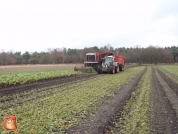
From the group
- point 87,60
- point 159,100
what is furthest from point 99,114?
point 87,60

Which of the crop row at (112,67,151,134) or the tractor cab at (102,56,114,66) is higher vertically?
the tractor cab at (102,56,114,66)

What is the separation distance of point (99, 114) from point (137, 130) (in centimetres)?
232

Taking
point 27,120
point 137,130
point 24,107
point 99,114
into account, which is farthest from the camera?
point 24,107

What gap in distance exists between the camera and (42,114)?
859 cm

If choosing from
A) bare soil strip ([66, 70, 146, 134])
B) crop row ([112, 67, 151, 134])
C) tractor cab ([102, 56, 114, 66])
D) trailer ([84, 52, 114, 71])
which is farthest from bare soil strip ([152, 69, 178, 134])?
trailer ([84, 52, 114, 71])

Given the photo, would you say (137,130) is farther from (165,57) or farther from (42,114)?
(165,57)

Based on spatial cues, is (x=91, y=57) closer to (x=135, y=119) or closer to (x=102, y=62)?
(x=102, y=62)

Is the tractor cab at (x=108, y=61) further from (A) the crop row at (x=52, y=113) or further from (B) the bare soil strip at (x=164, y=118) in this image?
(A) the crop row at (x=52, y=113)

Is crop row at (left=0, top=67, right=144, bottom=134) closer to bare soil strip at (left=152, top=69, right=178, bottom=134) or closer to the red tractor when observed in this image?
bare soil strip at (left=152, top=69, right=178, bottom=134)

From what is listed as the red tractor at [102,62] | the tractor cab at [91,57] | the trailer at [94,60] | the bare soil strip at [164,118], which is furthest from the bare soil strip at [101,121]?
the tractor cab at [91,57]

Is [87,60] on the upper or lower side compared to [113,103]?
upper

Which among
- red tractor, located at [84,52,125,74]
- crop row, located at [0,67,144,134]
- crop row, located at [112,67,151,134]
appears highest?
red tractor, located at [84,52,125,74]

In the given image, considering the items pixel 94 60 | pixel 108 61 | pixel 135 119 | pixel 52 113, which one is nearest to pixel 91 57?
pixel 94 60

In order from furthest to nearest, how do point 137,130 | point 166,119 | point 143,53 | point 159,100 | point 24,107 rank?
point 143,53 < point 159,100 < point 24,107 < point 166,119 < point 137,130
